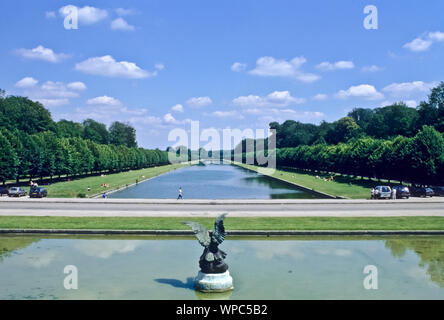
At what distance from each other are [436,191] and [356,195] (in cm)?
884

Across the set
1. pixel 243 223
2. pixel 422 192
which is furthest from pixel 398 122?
pixel 243 223

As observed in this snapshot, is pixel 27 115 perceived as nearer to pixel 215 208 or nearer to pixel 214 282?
pixel 215 208

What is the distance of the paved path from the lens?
34.6 meters

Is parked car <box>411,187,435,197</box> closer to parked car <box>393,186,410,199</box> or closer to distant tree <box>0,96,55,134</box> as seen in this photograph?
parked car <box>393,186,410,199</box>

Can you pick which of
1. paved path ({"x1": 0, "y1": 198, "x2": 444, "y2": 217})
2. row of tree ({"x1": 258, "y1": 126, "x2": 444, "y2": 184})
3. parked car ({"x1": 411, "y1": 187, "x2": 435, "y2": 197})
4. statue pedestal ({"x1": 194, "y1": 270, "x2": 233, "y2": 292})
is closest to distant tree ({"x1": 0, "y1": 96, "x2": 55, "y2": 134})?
row of tree ({"x1": 258, "y1": 126, "x2": 444, "y2": 184})

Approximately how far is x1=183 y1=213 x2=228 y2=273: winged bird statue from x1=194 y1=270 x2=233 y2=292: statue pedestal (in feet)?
0.66

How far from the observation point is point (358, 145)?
84562 millimetres

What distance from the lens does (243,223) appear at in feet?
99.2

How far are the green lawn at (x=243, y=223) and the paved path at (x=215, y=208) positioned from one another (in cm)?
214

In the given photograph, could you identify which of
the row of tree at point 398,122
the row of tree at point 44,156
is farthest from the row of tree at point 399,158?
the row of tree at point 44,156

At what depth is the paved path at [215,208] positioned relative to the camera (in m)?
→ 34.6

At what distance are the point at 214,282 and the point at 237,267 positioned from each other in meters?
3.15
